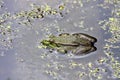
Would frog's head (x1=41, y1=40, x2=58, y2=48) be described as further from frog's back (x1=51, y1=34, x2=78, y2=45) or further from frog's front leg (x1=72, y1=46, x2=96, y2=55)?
frog's front leg (x1=72, y1=46, x2=96, y2=55)

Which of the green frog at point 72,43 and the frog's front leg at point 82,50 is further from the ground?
the green frog at point 72,43

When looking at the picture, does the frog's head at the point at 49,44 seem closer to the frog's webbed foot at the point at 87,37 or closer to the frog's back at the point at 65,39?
the frog's back at the point at 65,39

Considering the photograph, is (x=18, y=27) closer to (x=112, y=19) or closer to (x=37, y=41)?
(x=37, y=41)

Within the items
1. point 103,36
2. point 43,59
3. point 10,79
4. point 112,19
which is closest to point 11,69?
point 10,79

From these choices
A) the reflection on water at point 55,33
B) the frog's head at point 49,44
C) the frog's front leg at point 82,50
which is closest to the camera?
the reflection on water at point 55,33

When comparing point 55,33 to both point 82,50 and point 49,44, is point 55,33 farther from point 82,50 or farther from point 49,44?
point 82,50

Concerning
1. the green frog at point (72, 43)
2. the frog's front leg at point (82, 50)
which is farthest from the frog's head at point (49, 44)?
the frog's front leg at point (82, 50)

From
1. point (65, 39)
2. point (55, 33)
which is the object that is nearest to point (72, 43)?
point (65, 39)
